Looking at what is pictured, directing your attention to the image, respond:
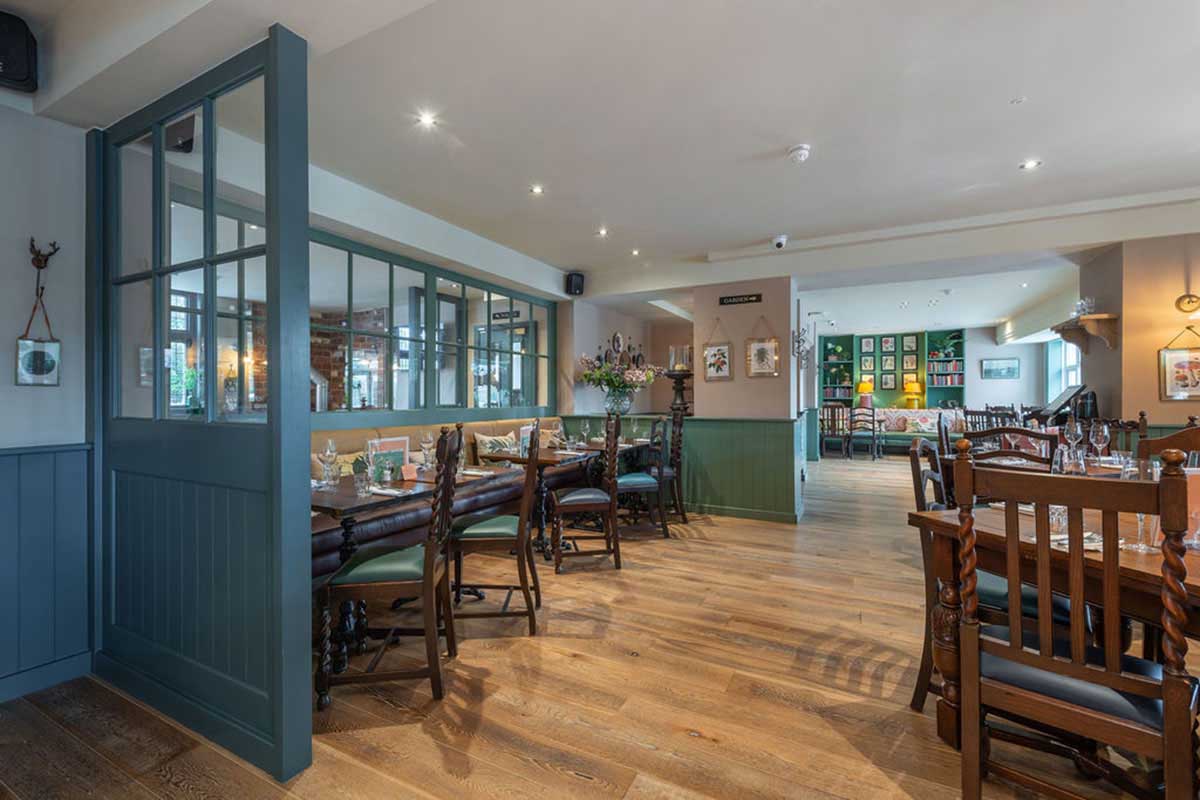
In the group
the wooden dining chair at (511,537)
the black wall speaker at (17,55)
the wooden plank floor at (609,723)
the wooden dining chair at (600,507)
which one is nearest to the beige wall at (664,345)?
the wooden dining chair at (600,507)

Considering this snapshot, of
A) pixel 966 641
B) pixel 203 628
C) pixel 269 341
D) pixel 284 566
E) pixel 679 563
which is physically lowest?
pixel 679 563

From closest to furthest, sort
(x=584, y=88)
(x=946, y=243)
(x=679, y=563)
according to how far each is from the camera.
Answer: (x=584, y=88) < (x=679, y=563) < (x=946, y=243)

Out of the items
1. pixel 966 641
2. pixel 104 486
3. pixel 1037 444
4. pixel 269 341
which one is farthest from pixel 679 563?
pixel 104 486

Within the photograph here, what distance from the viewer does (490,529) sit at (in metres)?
2.73

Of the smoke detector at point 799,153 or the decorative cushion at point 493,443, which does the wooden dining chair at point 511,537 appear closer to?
the decorative cushion at point 493,443

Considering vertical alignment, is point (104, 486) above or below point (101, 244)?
below

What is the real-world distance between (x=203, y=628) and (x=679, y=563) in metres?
2.82

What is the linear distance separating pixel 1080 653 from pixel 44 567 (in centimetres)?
360

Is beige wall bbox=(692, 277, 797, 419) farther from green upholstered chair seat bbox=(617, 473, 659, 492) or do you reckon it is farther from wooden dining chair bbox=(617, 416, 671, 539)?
green upholstered chair seat bbox=(617, 473, 659, 492)

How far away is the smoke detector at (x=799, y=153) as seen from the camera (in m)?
3.06

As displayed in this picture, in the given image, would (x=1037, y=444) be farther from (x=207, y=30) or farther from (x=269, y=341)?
(x=207, y=30)

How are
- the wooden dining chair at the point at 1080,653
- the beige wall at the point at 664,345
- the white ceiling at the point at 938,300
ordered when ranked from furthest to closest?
the beige wall at the point at 664,345
the white ceiling at the point at 938,300
the wooden dining chair at the point at 1080,653

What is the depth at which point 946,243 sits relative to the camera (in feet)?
14.6

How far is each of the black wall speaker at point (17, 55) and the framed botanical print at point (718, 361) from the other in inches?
195
